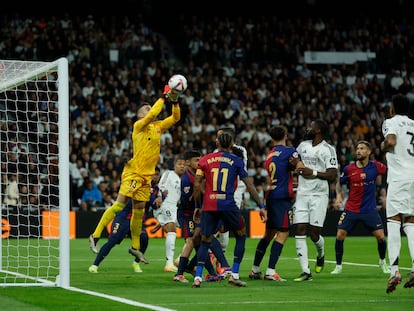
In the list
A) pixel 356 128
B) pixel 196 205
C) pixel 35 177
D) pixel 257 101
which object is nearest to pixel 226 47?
pixel 257 101

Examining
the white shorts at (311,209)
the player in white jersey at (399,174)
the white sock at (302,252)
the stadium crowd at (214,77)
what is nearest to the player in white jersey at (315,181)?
the white shorts at (311,209)

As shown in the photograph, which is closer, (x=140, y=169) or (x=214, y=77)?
(x=140, y=169)

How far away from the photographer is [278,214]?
41.9ft

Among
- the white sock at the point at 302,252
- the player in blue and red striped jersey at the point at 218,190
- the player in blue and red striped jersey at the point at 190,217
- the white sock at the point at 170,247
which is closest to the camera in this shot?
the player in blue and red striped jersey at the point at 218,190

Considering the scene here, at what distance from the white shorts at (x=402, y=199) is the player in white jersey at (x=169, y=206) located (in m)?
4.99

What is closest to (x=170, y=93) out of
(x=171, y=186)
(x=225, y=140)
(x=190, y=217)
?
(x=225, y=140)

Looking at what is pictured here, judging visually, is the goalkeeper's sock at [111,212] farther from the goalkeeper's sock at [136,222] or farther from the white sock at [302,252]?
the white sock at [302,252]

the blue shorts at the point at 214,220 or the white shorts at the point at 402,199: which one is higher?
the white shorts at the point at 402,199

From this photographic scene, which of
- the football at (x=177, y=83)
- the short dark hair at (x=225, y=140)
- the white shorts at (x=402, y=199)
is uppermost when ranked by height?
the football at (x=177, y=83)

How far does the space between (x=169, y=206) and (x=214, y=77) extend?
56.3 ft

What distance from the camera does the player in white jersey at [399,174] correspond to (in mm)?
10586

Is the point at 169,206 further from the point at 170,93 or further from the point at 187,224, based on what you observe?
the point at 170,93

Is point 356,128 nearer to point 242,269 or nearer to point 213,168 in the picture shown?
point 242,269

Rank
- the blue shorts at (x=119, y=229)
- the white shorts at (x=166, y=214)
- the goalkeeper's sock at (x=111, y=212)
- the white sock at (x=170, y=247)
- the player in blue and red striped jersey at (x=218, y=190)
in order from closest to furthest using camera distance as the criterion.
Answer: the player in blue and red striped jersey at (x=218, y=190), the blue shorts at (x=119, y=229), the goalkeeper's sock at (x=111, y=212), the white sock at (x=170, y=247), the white shorts at (x=166, y=214)
